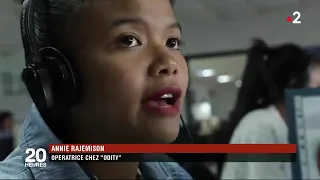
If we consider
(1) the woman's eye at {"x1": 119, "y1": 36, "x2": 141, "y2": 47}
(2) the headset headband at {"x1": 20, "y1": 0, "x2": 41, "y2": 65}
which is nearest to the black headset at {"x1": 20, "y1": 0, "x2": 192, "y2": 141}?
(2) the headset headband at {"x1": 20, "y1": 0, "x2": 41, "y2": 65}

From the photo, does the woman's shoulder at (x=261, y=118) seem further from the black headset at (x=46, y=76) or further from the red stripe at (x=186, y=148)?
the black headset at (x=46, y=76)

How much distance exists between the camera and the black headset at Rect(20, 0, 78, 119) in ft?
2.56

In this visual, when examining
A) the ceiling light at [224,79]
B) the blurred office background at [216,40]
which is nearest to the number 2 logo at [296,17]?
the blurred office background at [216,40]

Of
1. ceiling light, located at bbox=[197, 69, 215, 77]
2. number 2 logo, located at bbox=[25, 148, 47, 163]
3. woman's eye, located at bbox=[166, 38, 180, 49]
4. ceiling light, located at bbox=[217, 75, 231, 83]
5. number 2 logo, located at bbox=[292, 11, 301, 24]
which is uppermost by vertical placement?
number 2 logo, located at bbox=[292, 11, 301, 24]

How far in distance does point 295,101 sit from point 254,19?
0.19 metres

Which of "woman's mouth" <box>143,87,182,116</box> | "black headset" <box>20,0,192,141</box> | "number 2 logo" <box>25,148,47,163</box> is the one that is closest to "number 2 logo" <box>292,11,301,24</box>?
"woman's mouth" <box>143,87,182,116</box>

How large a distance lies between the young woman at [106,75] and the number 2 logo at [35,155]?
0.01 m

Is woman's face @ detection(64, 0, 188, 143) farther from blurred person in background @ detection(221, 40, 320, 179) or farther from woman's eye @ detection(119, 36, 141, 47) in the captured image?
blurred person in background @ detection(221, 40, 320, 179)

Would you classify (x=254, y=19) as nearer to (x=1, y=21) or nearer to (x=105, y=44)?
(x=105, y=44)

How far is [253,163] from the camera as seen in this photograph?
0.84 meters

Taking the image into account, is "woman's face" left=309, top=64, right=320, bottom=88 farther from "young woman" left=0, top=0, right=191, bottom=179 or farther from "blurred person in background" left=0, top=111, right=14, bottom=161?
"blurred person in background" left=0, top=111, right=14, bottom=161

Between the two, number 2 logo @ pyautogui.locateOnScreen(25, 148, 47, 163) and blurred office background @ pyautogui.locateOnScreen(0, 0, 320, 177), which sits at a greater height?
blurred office background @ pyautogui.locateOnScreen(0, 0, 320, 177)

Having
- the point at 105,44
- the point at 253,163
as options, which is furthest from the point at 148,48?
the point at 253,163

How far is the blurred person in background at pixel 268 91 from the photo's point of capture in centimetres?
85
